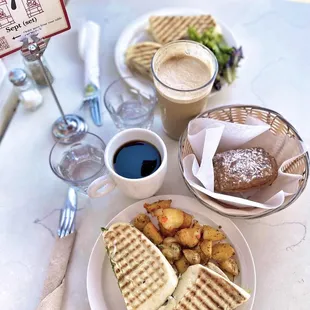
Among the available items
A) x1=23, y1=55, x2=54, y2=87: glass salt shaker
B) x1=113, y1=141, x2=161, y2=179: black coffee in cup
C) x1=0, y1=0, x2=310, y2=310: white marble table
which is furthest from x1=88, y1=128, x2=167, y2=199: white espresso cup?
x1=23, y1=55, x2=54, y2=87: glass salt shaker

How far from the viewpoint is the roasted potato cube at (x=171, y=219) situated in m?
1.02

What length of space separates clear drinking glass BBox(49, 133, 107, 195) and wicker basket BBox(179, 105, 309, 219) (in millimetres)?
287

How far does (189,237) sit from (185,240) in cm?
1

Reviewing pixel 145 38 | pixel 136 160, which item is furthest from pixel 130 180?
pixel 145 38

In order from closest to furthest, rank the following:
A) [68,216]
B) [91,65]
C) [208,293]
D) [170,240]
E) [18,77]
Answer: [208,293] < [170,240] < [68,216] < [18,77] < [91,65]

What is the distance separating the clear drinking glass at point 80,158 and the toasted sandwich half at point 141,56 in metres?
0.32

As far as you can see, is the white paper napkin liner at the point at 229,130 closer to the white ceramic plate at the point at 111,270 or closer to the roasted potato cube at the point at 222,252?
the white ceramic plate at the point at 111,270

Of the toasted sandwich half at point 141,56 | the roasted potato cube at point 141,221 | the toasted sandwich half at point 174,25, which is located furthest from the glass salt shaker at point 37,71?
the roasted potato cube at point 141,221

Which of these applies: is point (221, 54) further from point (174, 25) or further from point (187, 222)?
point (187, 222)

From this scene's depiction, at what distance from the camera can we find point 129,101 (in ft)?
4.43

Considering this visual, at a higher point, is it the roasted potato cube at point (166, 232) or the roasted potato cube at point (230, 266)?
the roasted potato cube at point (166, 232)

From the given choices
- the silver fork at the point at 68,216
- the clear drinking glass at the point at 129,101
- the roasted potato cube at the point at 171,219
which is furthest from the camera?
the clear drinking glass at the point at 129,101

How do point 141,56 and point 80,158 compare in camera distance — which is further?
point 141,56

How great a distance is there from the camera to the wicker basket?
0.98 meters
